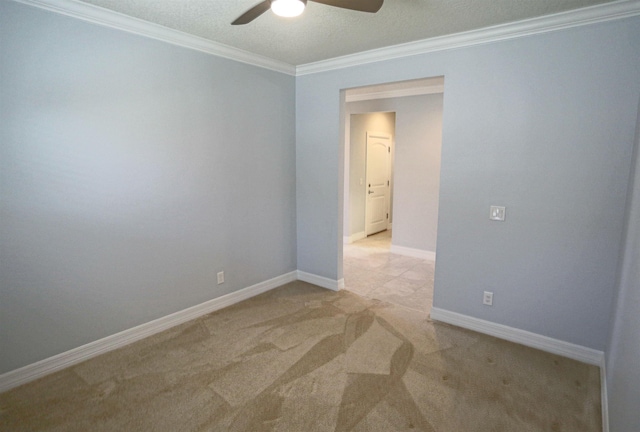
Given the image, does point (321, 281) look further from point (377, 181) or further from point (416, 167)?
point (377, 181)

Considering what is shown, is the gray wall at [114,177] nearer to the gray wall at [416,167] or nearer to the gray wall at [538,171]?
the gray wall at [538,171]

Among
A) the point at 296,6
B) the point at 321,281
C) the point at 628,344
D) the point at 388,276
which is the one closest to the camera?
the point at 628,344

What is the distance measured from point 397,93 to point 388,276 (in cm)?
296

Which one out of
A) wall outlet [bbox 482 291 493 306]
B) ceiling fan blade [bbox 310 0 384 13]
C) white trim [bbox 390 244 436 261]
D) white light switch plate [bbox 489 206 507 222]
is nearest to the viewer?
ceiling fan blade [bbox 310 0 384 13]

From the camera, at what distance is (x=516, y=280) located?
116 inches

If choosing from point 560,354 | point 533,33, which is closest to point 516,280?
point 560,354

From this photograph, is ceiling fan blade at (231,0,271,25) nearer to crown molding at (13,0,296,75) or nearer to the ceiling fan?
the ceiling fan

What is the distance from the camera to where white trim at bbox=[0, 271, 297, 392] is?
7.86 ft

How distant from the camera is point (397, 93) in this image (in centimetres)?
564

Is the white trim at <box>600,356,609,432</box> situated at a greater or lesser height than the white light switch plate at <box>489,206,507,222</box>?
lesser

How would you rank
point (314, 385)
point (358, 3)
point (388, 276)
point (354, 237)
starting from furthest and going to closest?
point (354, 237)
point (388, 276)
point (314, 385)
point (358, 3)

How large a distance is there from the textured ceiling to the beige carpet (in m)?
2.59

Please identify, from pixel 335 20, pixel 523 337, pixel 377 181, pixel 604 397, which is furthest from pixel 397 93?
pixel 604 397

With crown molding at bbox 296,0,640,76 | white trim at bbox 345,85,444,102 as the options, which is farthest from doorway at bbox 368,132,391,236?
crown molding at bbox 296,0,640,76
